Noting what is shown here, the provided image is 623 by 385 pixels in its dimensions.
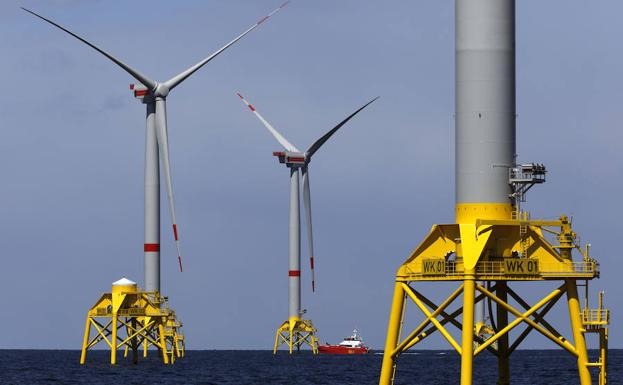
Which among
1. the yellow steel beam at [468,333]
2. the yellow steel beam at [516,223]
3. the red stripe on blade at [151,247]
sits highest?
the red stripe on blade at [151,247]

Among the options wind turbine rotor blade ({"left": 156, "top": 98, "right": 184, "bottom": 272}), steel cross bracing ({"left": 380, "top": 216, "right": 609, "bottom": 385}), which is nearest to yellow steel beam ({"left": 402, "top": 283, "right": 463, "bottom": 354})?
steel cross bracing ({"left": 380, "top": 216, "right": 609, "bottom": 385})

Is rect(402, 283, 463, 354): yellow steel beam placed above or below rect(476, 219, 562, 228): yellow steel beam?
below

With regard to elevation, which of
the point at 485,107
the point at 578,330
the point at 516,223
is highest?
the point at 485,107

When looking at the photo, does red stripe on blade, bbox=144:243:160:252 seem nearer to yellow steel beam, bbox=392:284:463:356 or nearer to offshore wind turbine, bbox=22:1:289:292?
offshore wind turbine, bbox=22:1:289:292

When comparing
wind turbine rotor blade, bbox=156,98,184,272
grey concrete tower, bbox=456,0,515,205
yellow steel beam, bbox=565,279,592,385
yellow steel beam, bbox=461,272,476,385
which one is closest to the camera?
yellow steel beam, bbox=461,272,476,385

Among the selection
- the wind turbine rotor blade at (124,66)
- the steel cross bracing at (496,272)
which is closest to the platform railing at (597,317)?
the steel cross bracing at (496,272)

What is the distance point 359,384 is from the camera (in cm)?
13750

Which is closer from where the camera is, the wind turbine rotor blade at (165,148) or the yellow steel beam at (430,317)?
the yellow steel beam at (430,317)

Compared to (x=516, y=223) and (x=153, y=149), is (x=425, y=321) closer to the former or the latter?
(x=516, y=223)

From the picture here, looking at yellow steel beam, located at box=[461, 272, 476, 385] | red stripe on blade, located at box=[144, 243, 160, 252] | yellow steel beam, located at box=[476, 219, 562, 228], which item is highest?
red stripe on blade, located at box=[144, 243, 160, 252]

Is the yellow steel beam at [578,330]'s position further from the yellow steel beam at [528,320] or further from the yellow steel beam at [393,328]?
the yellow steel beam at [393,328]

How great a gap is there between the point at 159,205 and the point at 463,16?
9578 cm

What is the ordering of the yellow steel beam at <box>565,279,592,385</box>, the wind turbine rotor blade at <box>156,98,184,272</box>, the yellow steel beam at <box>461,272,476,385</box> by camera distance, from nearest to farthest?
the yellow steel beam at <box>461,272,476,385</box>
the yellow steel beam at <box>565,279,592,385</box>
the wind turbine rotor blade at <box>156,98,184,272</box>

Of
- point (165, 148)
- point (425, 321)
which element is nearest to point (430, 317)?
point (425, 321)
